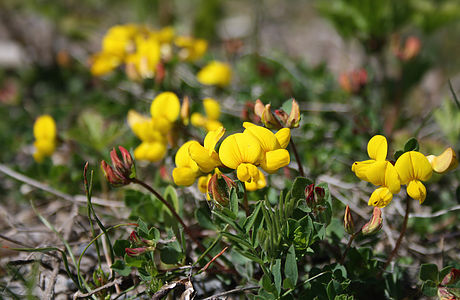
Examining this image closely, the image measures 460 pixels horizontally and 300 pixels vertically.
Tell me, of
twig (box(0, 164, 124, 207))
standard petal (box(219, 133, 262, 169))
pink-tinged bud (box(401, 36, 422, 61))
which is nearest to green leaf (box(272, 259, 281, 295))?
standard petal (box(219, 133, 262, 169))

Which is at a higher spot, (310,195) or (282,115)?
(282,115)

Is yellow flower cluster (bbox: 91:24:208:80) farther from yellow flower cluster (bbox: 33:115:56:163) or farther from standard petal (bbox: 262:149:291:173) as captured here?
standard petal (bbox: 262:149:291:173)

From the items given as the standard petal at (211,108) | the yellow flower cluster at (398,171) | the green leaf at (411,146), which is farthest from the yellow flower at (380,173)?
the standard petal at (211,108)

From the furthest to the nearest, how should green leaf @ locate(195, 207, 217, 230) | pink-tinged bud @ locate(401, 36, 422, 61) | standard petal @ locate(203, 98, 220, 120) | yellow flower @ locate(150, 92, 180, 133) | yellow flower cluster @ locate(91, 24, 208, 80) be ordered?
pink-tinged bud @ locate(401, 36, 422, 61) < yellow flower cluster @ locate(91, 24, 208, 80) < standard petal @ locate(203, 98, 220, 120) < yellow flower @ locate(150, 92, 180, 133) < green leaf @ locate(195, 207, 217, 230)

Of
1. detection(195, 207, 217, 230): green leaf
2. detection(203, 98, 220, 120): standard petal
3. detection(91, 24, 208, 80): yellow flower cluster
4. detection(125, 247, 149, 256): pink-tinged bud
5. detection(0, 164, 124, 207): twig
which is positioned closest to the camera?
detection(125, 247, 149, 256): pink-tinged bud

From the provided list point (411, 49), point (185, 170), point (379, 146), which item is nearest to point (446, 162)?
point (379, 146)

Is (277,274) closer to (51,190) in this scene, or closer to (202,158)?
(202,158)

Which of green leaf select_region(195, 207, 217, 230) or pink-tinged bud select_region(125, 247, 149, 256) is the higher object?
pink-tinged bud select_region(125, 247, 149, 256)
